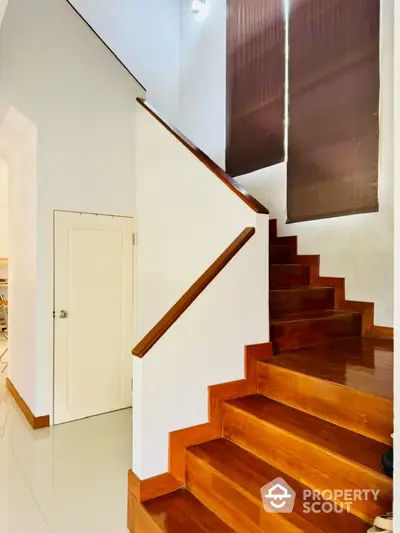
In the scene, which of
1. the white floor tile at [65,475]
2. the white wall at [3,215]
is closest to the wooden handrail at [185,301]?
the white floor tile at [65,475]

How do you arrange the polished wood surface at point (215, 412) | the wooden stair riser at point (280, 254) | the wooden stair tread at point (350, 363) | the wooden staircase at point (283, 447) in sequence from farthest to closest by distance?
the wooden stair riser at point (280, 254)
the polished wood surface at point (215, 412)
the wooden stair tread at point (350, 363)
the wooden staircase at point (283, 447)

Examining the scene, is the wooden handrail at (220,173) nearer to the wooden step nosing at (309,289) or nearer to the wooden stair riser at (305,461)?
the wooden step nosing at (309,289)

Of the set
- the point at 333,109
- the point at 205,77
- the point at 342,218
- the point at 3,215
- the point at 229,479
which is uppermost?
the point at 205,77

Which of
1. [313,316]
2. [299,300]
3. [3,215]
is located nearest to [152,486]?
[313,316]

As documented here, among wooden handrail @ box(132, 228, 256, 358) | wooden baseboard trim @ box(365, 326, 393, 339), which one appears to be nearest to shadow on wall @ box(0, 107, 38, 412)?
wooden handrail @ box(132, 228, 256, 358)

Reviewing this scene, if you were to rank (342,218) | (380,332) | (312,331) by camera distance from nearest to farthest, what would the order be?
(312,331) < (380,332) < (342,218)

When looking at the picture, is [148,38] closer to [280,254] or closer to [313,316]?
[280,254]

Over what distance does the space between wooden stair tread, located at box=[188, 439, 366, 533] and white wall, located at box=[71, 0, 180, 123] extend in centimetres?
431

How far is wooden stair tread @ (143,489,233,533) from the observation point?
1710mm

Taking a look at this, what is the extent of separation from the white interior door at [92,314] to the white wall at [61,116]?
98 mm

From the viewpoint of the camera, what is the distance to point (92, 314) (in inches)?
147

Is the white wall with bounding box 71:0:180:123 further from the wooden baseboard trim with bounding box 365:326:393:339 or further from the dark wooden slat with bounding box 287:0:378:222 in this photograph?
the wooden baseboard trim with bounding box 365:326:393:339

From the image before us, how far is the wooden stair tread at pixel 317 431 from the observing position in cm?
159

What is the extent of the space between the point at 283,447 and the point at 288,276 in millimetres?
1923
